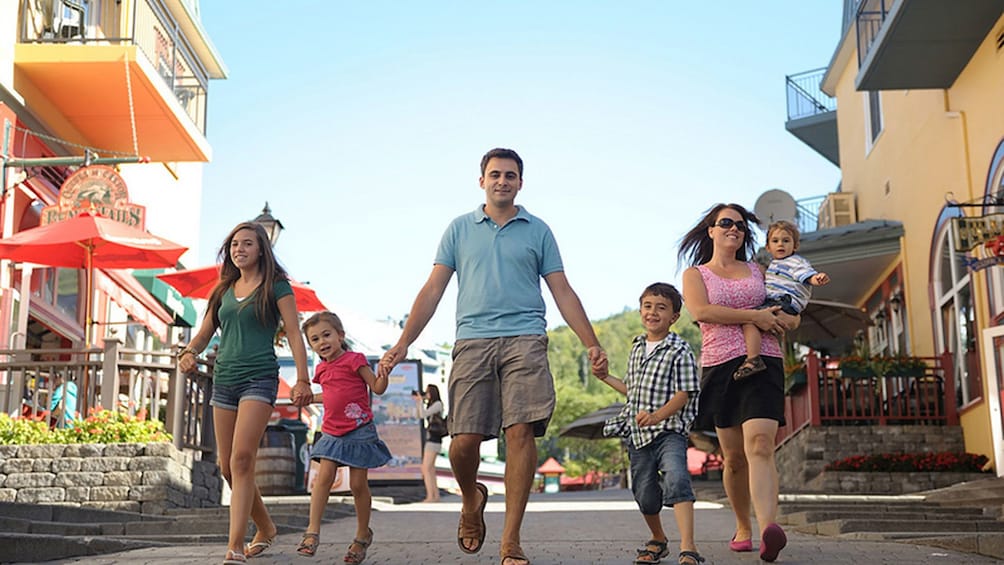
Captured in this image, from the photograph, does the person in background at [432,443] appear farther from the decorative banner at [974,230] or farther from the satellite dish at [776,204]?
the satellite dish at [776,204]

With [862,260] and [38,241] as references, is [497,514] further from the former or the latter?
[862,260]

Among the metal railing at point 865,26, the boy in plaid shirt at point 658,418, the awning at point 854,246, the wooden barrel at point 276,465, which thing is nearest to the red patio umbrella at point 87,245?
the wooden barrel at point 276,465

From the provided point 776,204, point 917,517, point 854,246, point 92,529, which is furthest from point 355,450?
point 776,204

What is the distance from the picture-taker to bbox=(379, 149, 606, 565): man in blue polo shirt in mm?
6078

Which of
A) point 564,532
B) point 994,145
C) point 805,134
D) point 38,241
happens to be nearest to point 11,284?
point 38,241

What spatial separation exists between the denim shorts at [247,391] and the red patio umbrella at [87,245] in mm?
7564

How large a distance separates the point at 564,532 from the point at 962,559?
11.4ft

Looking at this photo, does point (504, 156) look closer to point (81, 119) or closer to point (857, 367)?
point (81, 119)

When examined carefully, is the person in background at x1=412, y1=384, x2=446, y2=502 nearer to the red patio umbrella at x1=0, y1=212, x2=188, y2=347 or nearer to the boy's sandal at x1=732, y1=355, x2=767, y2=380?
the red patio umbrella at x1=0, y1=212, x2=188, y2=347

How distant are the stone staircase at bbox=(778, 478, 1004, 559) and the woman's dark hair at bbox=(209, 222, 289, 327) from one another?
4.02m

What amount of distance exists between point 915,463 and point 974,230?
433cm

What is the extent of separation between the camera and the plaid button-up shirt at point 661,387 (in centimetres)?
655

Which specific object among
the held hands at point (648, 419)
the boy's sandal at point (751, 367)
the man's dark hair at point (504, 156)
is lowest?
the held hands at point (648, 419)

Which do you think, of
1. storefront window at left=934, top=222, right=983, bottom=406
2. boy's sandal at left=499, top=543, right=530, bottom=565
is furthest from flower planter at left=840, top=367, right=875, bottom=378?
boy's sandal at left=499, top=543, right=530, bottom=565
